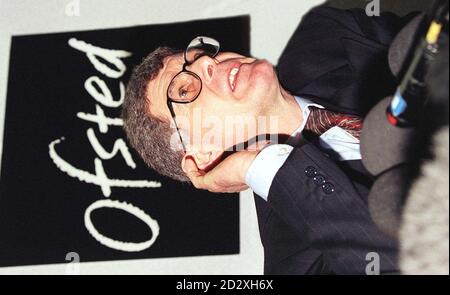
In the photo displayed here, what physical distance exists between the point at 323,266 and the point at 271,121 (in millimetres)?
386

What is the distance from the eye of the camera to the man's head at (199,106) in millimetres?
1333

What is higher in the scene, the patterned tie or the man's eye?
the man's eye

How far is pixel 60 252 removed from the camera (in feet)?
5.55

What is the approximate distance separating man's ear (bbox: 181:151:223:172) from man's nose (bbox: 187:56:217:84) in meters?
0.19

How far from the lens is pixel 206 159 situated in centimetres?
143

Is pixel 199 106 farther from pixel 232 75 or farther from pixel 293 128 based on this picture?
pixel 293 128

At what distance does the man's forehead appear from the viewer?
143 cm

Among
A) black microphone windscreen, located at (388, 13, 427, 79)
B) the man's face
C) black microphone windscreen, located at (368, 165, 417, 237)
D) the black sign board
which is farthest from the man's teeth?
black microphone windscreen, located at (368, 165, 417, 237)

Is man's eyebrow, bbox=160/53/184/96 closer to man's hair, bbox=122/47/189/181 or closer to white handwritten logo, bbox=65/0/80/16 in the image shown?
man's hair, bbox=122/47/189/181

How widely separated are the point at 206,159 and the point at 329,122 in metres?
0.33

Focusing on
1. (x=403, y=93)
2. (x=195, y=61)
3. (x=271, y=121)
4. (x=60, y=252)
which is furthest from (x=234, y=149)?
(x=403, y=93)

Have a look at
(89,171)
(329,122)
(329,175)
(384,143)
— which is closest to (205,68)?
(329,122)

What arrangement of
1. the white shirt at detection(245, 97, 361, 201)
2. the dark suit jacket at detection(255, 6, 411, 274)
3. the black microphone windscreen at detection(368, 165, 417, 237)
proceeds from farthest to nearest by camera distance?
the white shirt at detection(245, 97, 361, 201) < the dark suit jacket at detection(255, 6, 411, 274) < the black microphone windscreen at detection(368, 165, 417, 237)

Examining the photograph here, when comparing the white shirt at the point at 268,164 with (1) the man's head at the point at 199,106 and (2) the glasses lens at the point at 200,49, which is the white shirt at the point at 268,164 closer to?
(1) the man's head at the point at 199,106
